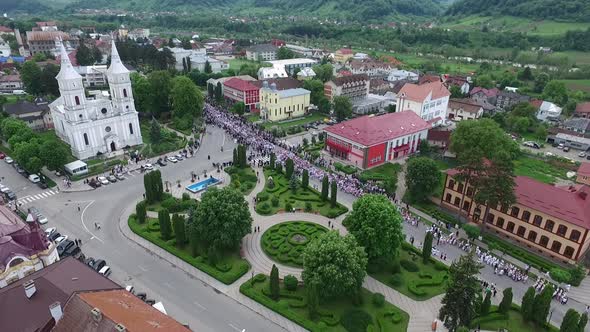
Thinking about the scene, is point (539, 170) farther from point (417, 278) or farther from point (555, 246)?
point (417, 278)

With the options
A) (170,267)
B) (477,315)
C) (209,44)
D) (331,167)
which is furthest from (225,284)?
(209,44)

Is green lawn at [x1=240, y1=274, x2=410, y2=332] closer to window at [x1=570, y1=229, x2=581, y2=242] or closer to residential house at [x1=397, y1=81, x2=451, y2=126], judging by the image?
window at [x1=570, y1=229, x2=581, y2=242]

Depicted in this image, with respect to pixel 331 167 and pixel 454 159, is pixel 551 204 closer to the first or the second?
pixel 454 159

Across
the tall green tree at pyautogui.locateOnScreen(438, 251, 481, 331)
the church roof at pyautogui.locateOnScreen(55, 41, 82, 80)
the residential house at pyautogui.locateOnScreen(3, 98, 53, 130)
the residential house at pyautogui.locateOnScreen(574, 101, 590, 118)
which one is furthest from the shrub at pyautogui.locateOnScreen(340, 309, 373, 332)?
the residential house at pyautogui.locateOnScreen(574, 101, 590, 118)

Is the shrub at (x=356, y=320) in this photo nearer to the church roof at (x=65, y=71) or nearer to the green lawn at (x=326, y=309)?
the green lawn at (x=326, y=309)

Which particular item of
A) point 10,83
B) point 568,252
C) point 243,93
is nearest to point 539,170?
point 568,252

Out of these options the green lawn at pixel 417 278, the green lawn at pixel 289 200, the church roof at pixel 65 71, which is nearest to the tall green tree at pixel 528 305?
the green lawn at pixel 417 278
